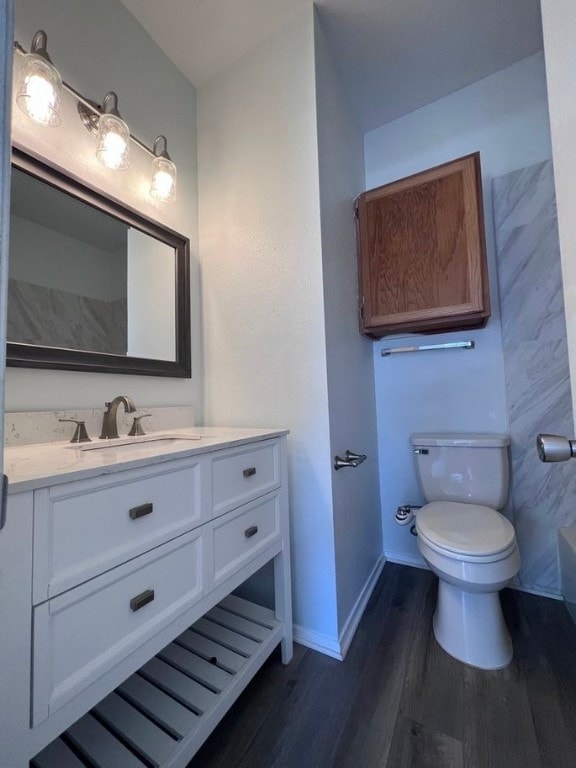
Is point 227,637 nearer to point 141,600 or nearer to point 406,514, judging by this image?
point 141,600

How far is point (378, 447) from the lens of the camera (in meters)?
1.94

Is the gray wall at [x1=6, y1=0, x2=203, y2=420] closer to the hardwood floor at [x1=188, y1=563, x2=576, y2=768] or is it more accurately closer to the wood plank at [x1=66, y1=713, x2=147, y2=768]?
the wood plank at [x1=66, y1=713, x2=147, y2=768]

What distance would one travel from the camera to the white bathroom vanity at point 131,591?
53cm

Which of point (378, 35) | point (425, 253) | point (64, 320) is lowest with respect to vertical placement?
point (64, 320)

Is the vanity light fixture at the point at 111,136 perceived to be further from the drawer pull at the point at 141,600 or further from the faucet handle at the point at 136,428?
the drawer pull at the point at 141,600

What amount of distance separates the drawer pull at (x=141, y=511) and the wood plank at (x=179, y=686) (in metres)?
0.62

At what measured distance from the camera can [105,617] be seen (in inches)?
25.1

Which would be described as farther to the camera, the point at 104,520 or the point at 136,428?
the point at 136,428

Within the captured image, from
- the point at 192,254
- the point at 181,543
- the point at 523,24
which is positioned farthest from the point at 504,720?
the point at 523,24

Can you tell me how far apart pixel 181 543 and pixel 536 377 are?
1.72 meters

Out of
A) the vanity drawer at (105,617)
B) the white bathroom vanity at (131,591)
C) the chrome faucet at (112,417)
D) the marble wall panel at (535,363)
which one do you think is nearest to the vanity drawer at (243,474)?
the white bathroom vanity at (131,591)

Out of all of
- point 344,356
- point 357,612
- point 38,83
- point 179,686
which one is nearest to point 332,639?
point 357,612

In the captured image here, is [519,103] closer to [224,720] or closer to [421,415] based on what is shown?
[421,415]

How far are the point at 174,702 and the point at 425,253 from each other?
1.91 m
